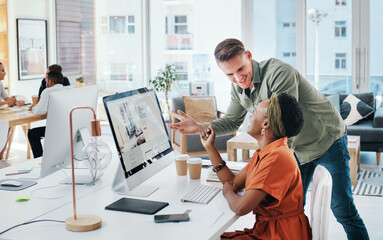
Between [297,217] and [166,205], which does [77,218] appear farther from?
[297,217]

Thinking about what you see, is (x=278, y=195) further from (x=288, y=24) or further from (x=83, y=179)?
(x=288, y=24)

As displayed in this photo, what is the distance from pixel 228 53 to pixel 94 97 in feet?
2.69

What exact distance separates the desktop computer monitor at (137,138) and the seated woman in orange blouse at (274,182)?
0.44 metres

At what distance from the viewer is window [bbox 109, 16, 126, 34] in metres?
8.45

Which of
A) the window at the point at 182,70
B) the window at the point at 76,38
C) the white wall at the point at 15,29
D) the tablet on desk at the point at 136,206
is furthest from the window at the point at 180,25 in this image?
the tablet on desk at the point at 136,206

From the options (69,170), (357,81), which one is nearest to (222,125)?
(69,170)

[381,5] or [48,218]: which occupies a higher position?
[381,5]

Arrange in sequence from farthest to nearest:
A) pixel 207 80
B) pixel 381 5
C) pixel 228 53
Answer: pixel 207 80 < pixel 381 5 < pixel 228 53

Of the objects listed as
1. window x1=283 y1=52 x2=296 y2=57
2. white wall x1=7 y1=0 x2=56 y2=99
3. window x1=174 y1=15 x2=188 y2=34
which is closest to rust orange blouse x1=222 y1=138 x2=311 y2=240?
window x1=283 y1=52 x2=296 y2=57

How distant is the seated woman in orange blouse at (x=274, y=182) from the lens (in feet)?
6.73

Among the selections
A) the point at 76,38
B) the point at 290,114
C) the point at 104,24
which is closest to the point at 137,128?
the point at 290,114

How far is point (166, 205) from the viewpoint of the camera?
2.21 metres

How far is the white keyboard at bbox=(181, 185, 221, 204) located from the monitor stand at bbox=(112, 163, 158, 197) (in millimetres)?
199

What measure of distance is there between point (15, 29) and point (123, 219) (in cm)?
653
